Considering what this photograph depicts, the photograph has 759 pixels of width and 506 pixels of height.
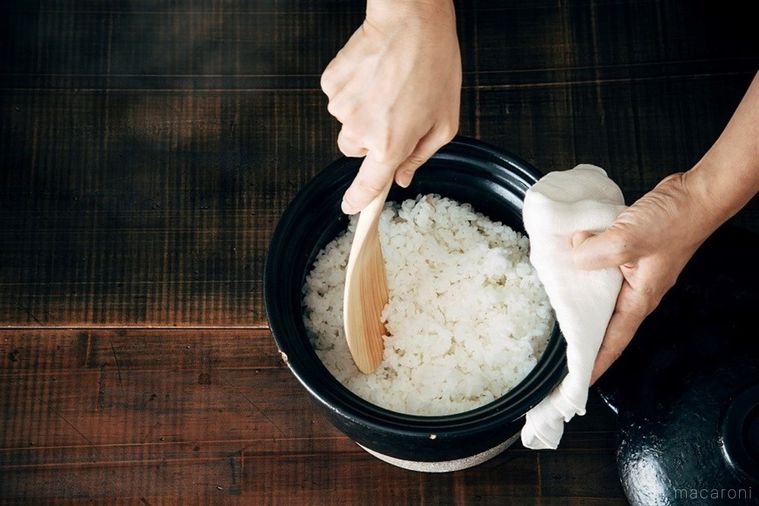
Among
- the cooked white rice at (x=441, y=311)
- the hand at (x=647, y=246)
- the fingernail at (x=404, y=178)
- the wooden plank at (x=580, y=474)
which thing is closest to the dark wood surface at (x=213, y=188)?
the wooden plank at (x=580, y=474)

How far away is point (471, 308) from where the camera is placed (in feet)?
3.54

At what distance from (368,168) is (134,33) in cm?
75

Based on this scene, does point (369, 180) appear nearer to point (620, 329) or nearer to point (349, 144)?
point (349, 144)

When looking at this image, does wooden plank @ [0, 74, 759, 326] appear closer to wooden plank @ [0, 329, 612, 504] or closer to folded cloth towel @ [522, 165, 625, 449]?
wooden plank @ [0, 329, 612, 504]

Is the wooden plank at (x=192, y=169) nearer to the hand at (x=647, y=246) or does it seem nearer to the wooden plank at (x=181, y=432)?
the wooden plank at (x=181, y=432)

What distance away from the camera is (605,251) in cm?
94

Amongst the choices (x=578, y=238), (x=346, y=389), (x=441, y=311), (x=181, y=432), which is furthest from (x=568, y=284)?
(x=181, y=432)

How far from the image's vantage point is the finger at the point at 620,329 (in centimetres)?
98

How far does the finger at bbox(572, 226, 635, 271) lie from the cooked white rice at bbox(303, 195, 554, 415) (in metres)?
0.13

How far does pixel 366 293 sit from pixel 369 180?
20 centimetres

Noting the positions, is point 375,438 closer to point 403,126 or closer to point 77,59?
point 403,126

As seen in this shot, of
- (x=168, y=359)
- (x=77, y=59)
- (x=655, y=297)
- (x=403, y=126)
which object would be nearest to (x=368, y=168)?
(x=403, y=126)

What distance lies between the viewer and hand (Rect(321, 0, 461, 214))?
32.8 inches

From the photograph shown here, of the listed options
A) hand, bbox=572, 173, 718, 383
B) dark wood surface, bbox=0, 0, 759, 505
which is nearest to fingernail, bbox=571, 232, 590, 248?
hand, bbox=572, 173, 718, 383
